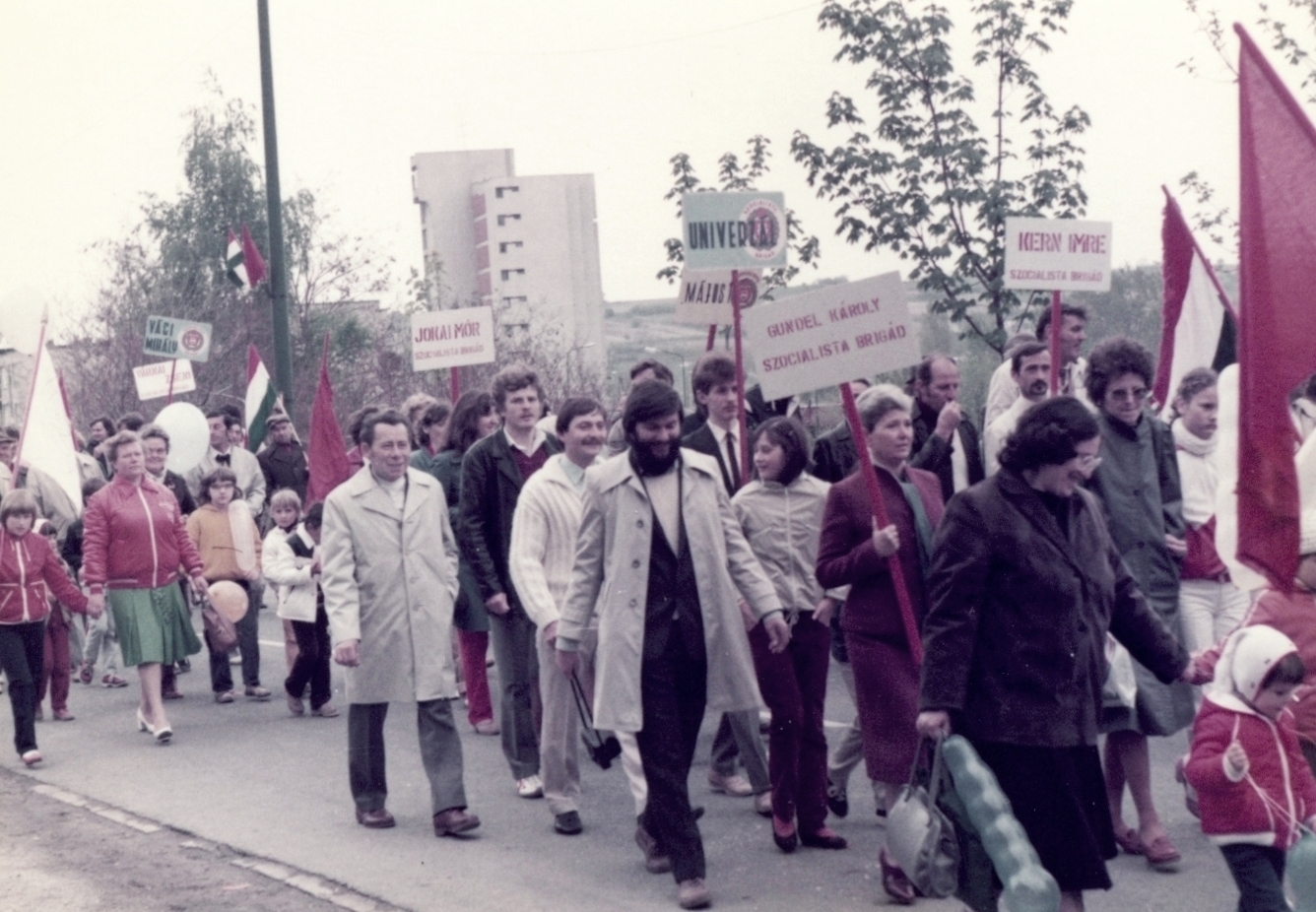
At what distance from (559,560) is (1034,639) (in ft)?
11.1

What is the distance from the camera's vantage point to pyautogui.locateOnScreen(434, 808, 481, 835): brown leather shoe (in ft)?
28.1

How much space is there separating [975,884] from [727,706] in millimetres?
1786

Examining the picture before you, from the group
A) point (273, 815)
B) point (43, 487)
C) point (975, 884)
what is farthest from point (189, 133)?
point (975, 884)

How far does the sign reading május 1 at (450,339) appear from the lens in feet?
46.8

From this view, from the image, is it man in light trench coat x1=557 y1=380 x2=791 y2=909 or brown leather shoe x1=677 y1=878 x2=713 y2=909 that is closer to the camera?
brown leather shoe x1=677 y1=878 x2=713 y2=909

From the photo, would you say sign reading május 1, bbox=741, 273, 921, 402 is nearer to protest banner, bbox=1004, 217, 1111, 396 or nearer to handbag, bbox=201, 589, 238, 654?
protest banner, bbox=1004, 217, 1111, 396

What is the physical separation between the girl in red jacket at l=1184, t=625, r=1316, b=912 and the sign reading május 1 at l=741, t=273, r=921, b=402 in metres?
2.58

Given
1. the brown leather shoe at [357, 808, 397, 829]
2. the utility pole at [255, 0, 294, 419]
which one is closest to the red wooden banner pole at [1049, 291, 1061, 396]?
the brown leather shoe at [357, 808, 397, 829]

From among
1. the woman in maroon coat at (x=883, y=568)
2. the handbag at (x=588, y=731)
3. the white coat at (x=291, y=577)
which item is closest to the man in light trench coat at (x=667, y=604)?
the woman in maroon coat at (x=883, y=568)

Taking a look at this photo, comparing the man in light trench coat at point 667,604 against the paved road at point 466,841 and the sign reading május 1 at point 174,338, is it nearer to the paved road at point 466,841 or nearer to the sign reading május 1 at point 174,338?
the paved road at point 466,841

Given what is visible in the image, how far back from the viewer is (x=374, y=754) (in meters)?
8.88

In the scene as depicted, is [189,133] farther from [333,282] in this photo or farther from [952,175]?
[952,175]

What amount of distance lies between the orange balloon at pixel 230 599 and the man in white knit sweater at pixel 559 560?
4849 mm

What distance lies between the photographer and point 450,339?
47.2 feet
